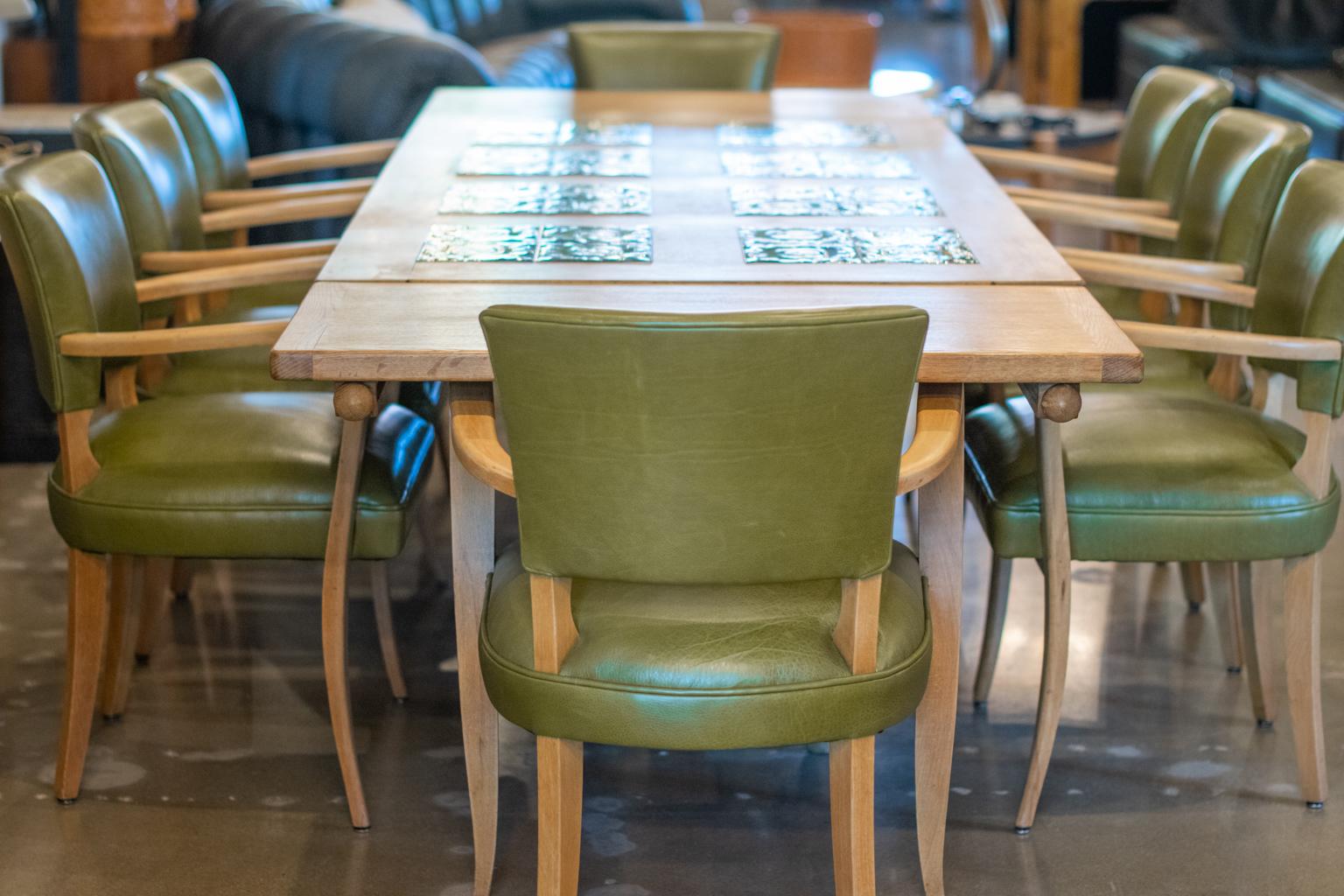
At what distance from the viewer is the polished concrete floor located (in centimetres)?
204

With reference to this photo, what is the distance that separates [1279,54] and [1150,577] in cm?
435

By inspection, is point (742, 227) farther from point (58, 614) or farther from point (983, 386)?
point (58, 614)

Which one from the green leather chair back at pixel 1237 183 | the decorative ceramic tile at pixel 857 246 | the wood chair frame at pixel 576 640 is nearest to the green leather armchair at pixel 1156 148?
the green leather chair back at pixel 1237 183

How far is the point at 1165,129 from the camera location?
286cm

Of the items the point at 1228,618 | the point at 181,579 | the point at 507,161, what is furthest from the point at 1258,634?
the point at 181,579

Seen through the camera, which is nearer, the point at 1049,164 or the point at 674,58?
the point at 1049,164

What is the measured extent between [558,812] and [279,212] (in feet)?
4.91

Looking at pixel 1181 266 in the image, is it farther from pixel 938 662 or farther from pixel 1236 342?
pixel 938 662

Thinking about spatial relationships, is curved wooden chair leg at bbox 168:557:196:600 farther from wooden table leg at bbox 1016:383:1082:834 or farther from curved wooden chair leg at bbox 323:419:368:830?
wooden table leg at bbox 1016:383:1082:834

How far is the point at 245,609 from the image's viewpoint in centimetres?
281

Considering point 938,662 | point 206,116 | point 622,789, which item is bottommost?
point 622,789

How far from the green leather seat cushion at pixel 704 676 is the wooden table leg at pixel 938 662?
7.3 inches

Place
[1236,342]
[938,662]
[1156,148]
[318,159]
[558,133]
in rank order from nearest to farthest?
[938,662] → [1236,342] → [1156,148] → [558,133] → [318,159]

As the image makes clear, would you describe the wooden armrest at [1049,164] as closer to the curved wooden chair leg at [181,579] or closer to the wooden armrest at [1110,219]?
the wooden armrest at [1110,219]
